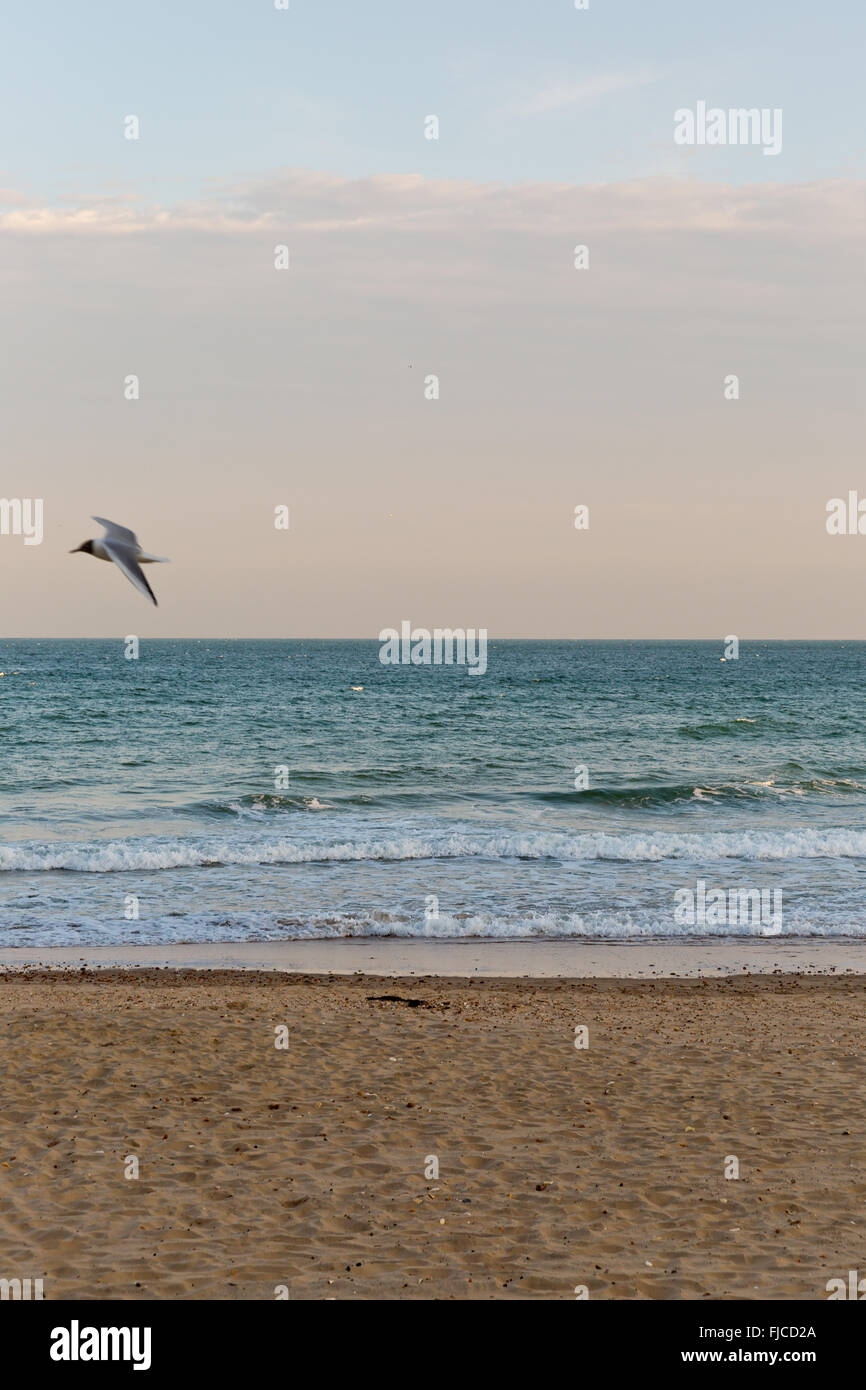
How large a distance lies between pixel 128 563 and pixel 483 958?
37.4 feet

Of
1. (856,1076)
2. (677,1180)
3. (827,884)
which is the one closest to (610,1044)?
(856,1076)

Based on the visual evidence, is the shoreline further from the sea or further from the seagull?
the seagull

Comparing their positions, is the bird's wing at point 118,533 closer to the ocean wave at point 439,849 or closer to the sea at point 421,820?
the sea at point 421,820

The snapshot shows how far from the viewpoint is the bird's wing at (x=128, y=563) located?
3496mm

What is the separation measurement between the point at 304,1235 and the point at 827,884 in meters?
15.1

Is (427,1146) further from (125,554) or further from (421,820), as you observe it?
(421,820)

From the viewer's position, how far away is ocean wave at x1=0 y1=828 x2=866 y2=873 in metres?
20.2

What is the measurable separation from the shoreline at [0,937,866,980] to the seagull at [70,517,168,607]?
1010 centimetres

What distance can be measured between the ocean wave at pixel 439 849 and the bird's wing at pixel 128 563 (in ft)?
55.4

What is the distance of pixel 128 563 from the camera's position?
12.2ft

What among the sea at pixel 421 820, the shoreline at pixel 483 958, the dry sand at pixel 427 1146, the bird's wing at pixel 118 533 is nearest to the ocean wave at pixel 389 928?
the sea at pixel 421 820

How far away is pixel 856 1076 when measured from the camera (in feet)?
29.5

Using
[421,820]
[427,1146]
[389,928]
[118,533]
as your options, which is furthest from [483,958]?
[421,820]

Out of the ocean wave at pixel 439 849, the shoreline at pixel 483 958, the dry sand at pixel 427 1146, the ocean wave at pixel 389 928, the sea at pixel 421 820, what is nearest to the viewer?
the dry sand at pixel 427 1146
